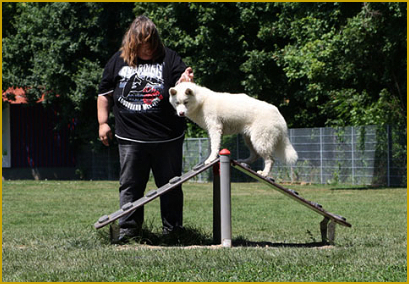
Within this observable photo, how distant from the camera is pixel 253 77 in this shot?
27125 millimetres

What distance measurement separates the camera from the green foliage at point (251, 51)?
68.2ft

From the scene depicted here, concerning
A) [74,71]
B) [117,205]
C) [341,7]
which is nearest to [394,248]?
[117,205]

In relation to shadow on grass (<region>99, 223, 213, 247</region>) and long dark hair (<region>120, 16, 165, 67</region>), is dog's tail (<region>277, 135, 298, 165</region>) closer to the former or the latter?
shadow on grass (<region>99, 223, 213, 247</region>)

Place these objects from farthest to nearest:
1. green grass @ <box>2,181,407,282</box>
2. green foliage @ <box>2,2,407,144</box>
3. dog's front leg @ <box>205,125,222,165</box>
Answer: green foliage @ <box>2,2,407,144</box> → dog's front leg @ <box>205,125,222,165</box> → green grass @ <box>2,181,407,282</box>

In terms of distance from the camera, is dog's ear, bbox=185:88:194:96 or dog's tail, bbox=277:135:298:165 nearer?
dog's ear, bbox=185:88:194:96

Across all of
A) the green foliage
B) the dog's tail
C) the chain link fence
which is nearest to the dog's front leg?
the dog's tail

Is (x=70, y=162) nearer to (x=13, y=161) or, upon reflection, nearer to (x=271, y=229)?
(x=13, y=161)

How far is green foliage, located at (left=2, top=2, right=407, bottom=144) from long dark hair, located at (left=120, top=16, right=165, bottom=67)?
42.7 feet

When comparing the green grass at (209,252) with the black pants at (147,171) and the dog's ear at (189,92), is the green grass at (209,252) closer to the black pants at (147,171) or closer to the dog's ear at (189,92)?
the black pants at (147,171)

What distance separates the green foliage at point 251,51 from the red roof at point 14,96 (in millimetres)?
1065

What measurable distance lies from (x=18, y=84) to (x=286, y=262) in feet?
95.5

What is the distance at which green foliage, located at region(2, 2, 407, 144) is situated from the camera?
20.8m

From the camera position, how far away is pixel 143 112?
688 cm

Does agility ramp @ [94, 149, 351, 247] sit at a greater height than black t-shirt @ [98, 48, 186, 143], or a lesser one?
lesser
